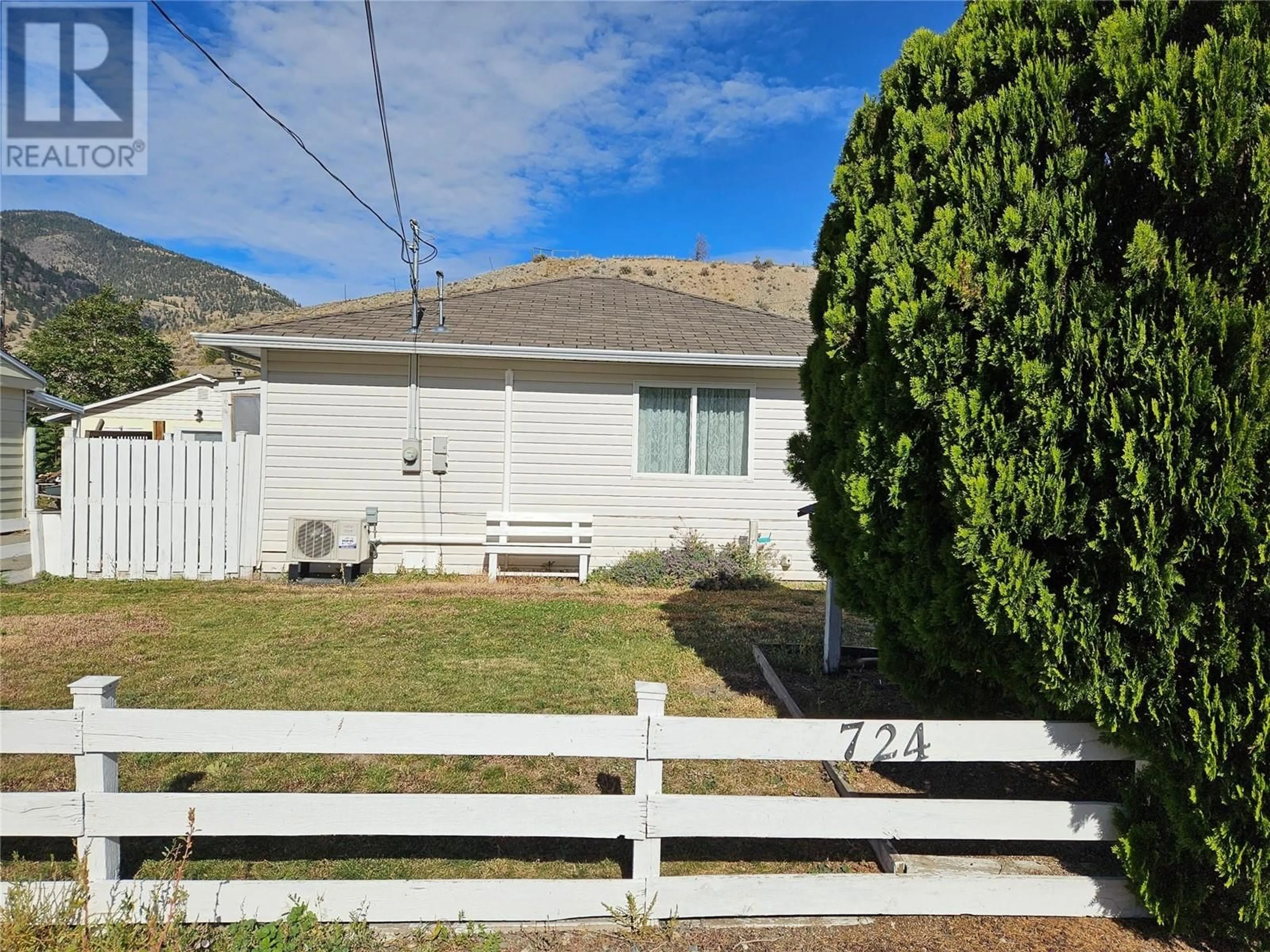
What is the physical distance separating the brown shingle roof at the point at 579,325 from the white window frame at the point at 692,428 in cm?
51

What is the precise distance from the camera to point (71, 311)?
2811 centimetres

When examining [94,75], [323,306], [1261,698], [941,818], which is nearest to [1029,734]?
[941,818]

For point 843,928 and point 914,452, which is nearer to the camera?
point 843,928

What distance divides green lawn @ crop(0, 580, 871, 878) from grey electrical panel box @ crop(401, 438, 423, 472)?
154 cm

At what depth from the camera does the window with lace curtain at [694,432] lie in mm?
9484

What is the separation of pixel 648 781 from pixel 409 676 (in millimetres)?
3135

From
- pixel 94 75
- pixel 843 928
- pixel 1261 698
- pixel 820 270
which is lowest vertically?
pixel 843 928

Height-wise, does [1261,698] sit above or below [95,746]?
above

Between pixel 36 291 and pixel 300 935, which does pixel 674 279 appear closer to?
pixel 36 291

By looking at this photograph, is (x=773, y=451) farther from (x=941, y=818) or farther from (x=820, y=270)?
(x=941, y=818)

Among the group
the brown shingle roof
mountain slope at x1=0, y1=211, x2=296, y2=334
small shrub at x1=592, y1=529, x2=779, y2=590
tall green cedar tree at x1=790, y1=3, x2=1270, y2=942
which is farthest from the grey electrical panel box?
mountain slope at x1=0, y1=211, x2=296, y2=334

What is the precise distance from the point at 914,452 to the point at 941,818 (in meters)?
1.48

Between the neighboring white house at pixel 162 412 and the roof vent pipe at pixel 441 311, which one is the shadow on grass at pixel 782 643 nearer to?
the roof vent pipe at pixel 441 311

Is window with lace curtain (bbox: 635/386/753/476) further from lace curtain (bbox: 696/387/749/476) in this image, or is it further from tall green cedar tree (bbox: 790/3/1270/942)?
tall green cedar tree (bbox: 790/3/1270/942)
